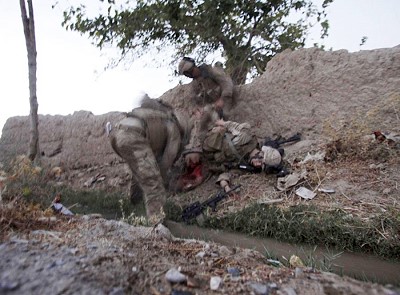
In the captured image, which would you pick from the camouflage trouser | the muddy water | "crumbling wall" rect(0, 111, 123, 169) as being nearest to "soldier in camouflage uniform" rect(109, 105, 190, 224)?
the camouflage trouser

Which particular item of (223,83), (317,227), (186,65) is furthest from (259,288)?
(223,83)

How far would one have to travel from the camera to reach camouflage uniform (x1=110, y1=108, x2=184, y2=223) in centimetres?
374

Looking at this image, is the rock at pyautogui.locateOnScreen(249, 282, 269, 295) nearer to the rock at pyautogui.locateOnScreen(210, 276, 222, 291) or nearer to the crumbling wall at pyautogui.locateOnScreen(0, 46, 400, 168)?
the rock at pyautogui.locateOnScreen(210, 276, 222, 291)

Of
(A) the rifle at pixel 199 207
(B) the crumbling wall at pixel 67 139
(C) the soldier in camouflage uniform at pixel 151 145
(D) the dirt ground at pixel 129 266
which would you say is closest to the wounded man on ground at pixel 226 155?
(A) the rifle at pixel 199 207

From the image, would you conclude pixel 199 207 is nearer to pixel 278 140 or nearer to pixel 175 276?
pixel 278 140

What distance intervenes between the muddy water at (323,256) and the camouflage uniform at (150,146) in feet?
1.56

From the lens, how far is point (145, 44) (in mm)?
6879

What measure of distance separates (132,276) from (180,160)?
3.43 meters

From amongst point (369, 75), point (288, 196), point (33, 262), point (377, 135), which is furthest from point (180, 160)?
point (33, 262)

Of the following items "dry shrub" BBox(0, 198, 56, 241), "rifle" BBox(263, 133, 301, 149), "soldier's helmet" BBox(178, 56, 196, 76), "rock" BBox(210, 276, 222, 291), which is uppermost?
"soldier's helmet" BBox(178, 56, 196, 76)

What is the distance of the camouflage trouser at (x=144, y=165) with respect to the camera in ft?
12.3

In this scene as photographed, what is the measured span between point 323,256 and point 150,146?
7.22 ft

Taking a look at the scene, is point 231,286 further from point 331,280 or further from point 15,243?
point 15,243

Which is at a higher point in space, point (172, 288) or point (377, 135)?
point (377, 135)
